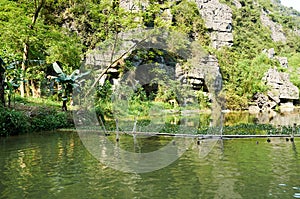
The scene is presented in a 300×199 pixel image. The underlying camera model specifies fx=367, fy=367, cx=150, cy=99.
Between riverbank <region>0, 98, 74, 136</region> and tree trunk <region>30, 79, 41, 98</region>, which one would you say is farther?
tree trunk <region>30, 79, 41, 98</region>

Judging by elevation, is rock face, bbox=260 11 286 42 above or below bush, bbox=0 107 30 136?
above

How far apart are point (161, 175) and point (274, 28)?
63448mm

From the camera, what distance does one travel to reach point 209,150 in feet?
32.0

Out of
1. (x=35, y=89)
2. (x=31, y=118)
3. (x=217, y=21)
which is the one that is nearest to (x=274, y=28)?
(x=217, y=21)

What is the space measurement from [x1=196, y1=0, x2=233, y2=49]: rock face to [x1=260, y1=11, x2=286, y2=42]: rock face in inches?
834

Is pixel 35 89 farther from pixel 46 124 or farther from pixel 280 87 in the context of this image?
pixel 280 87

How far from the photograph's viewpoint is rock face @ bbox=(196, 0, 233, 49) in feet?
142

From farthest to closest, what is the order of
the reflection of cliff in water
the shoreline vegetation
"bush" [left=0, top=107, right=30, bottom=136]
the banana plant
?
the reflection of cliff in water
the banana plant
the shoreline vegetation
"bush" [left=0, top=107, right=30, bottom=136]

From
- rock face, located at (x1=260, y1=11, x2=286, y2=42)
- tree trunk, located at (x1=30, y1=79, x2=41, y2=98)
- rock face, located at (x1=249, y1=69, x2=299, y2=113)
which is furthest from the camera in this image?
rock face, located at (x1=260, y1=11, x2=286, y2=42)

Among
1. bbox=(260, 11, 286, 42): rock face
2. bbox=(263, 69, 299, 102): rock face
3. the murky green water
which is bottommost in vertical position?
the murky green water

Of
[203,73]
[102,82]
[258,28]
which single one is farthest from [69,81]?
[258,28]

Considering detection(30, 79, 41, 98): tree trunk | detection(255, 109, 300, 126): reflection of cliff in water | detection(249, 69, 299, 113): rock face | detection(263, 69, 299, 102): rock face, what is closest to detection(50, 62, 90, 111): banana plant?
detection(30, 79, 41, 98): tree trunk

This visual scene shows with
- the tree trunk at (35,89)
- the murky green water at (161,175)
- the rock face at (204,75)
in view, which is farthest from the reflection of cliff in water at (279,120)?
the tree trunk at (35,89)

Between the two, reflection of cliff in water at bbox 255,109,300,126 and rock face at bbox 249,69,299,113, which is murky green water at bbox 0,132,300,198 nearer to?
reflection of cliff in water at bbox 255,109,300,126
